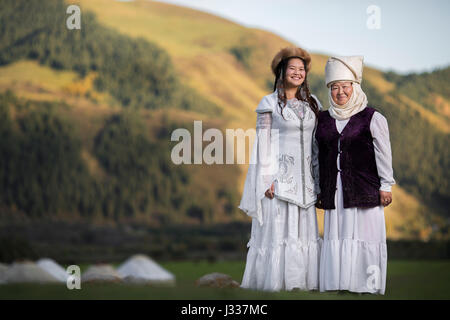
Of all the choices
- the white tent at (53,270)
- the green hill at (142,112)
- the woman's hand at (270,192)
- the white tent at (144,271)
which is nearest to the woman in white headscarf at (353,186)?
the woman's hand at (270,192)

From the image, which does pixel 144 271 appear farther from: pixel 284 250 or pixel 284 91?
pixel 284 91

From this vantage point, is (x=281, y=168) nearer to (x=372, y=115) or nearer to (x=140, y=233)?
(x=372, y=115)

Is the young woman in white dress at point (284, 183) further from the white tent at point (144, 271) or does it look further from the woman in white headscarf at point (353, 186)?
the white tent at point (144, 271)

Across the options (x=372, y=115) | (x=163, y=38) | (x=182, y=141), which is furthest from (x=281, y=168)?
(x=163, y=38)

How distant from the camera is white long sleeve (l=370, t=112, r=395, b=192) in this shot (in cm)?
605

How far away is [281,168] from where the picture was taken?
631 cm

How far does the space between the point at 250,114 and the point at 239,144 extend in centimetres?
1284

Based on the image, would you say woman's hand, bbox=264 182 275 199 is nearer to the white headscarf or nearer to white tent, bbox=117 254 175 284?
the white headscarf

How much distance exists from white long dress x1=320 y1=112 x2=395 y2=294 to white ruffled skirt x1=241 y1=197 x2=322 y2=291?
5.3 inches

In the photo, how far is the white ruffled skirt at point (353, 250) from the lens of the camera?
599cm

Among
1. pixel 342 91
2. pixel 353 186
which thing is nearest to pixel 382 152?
pixel 353 186

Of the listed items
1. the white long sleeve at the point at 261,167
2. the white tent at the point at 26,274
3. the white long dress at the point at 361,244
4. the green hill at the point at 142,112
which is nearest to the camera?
the white long dress at the point at 361,244

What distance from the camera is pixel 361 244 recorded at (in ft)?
19.9

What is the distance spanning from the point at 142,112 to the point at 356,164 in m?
41.1
